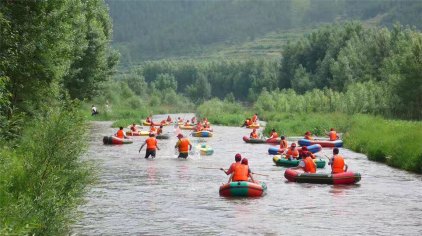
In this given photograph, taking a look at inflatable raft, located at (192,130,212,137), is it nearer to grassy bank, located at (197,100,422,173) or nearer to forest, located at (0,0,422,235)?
grassy bank, located at (197,100,422,173)

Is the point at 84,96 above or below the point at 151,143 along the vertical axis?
above

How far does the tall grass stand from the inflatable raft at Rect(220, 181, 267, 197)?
5782 mm

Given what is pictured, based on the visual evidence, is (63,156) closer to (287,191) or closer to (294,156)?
(287,191)

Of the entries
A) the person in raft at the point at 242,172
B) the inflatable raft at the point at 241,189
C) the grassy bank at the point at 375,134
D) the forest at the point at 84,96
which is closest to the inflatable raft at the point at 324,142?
the grassy bank at the point at 375,134

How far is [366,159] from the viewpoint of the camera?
32.8 meters

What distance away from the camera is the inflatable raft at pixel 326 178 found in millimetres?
23984

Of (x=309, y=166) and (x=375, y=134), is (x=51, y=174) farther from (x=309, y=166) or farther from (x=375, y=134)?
(x=375, y=134)

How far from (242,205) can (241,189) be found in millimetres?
1212

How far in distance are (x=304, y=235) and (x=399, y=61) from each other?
4259 cm

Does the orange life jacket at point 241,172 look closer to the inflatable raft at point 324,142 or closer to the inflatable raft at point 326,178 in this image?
the inflatable raft at point 326,178

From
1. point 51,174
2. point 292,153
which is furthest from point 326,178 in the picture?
point 51,174

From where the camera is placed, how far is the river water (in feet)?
53.9

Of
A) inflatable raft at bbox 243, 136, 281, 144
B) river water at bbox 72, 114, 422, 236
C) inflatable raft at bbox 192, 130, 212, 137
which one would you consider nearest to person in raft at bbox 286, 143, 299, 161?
river water at bbox 72, 114, 422, 236

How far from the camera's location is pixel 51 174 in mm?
14055
